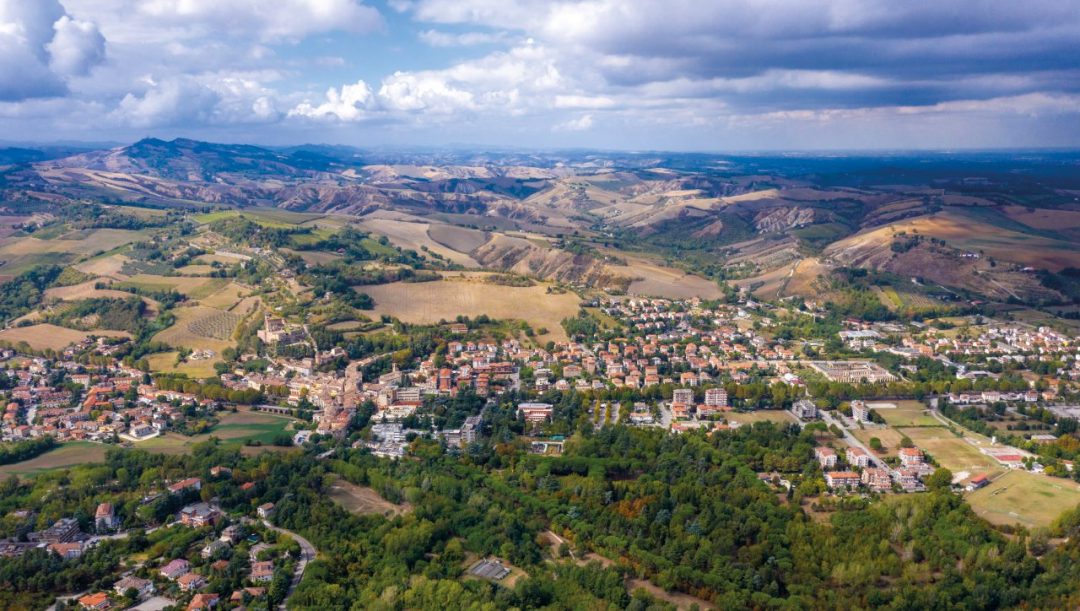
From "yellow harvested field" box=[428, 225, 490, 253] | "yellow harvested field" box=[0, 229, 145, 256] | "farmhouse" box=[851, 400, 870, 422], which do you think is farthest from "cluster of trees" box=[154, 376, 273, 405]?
"yellow harvested field" box=[428, 225, 490, 253]

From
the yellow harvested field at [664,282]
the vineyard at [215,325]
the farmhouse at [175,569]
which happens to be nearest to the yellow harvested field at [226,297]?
the vineyard at [215,325]

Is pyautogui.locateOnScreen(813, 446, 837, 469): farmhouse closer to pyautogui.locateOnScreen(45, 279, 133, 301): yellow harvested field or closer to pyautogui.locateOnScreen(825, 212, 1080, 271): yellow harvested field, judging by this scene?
pyautogui.locateOnScreen(825, 212, 1080, 271): yellow harvested field

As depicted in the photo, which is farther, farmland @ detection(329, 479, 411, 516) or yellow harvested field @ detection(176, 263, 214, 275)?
yellow harvested field @ detection(176, 263, 214, 275)

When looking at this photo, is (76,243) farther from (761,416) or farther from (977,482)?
(977,482)

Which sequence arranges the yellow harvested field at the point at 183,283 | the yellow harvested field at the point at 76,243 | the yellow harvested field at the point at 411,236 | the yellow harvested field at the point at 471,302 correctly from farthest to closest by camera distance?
the yellow harvested field at the point at 411,236, the yellow harvested field at the point at 76,243, the yellow harvested field at the point at 183,283, the yellow harvested field at the point at 471,302

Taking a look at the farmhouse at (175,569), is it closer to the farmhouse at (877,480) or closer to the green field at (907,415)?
the farmhouse at (877,480)
